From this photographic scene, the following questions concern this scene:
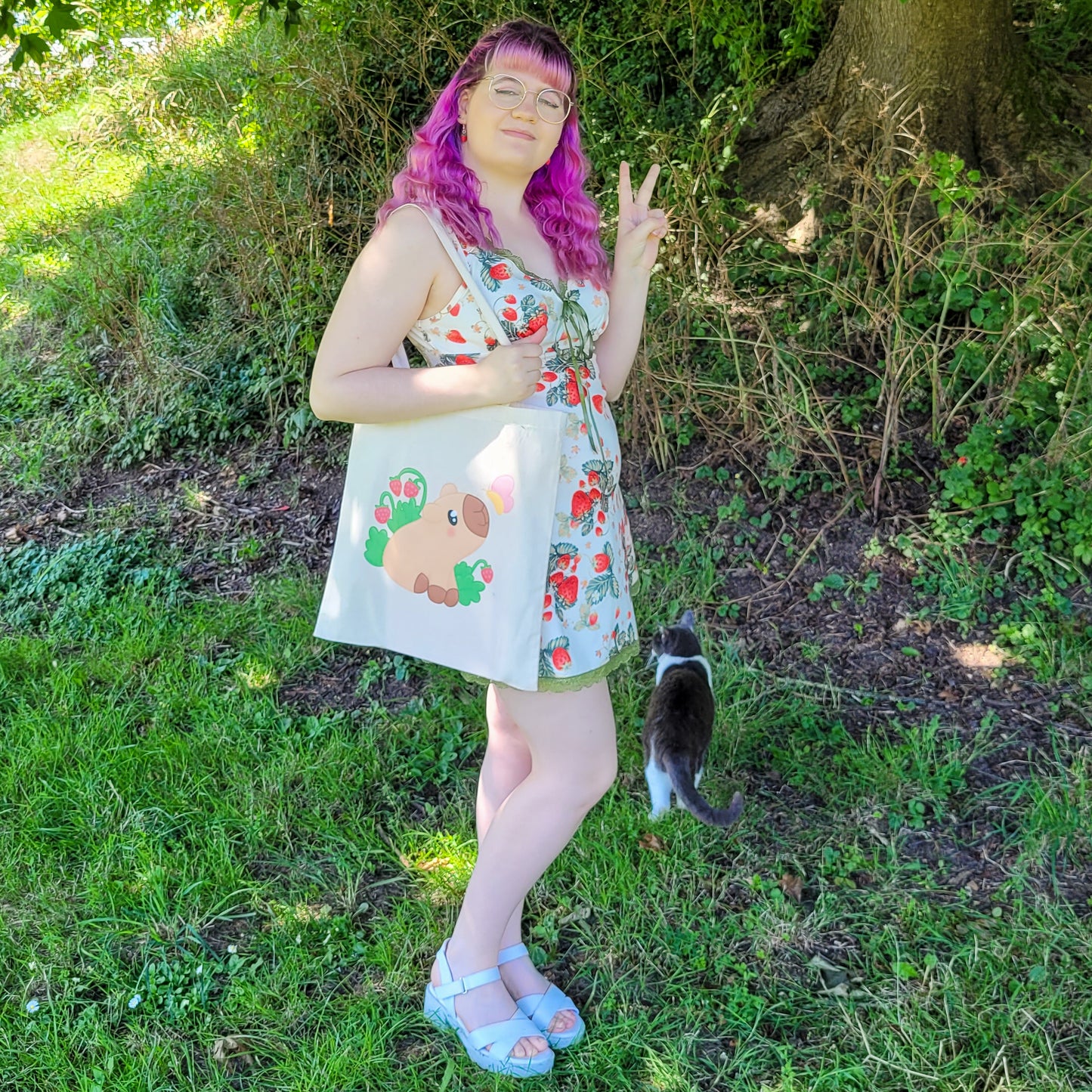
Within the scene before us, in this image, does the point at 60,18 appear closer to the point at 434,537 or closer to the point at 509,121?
the point at 509,121

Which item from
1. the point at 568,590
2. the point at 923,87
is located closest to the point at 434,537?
the point at 568,590

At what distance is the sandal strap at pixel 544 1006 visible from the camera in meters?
2.24

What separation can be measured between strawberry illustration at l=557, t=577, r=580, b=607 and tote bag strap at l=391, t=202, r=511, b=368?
47cm

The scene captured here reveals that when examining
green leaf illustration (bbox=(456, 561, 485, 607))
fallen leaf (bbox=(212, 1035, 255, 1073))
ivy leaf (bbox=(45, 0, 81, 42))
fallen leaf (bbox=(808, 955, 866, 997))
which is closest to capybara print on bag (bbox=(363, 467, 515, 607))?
green leaf illustration (bbox=(456, 561, 485, 607))

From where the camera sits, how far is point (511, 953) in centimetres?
229

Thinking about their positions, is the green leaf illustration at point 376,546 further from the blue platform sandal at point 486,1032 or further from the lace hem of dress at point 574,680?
the blue platform sandal at point 486,1032

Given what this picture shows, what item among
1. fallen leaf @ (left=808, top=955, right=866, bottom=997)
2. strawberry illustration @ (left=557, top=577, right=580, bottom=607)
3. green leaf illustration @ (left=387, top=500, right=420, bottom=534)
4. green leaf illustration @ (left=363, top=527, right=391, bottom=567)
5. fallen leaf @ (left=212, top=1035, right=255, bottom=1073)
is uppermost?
green leaf illustration @ (left=387, top=500, right=420, bottom=534)

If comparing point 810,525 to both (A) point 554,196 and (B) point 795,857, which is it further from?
(A) point 554,196

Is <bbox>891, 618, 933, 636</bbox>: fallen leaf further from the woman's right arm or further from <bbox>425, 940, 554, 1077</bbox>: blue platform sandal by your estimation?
the woman's right arm

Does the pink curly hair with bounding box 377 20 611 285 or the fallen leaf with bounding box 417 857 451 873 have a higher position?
the pink curly hair with bounding box 377 20 611 285

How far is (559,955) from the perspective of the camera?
2.47m

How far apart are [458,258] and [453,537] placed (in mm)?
503

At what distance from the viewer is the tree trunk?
3.90m

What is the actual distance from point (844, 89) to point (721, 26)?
59 centimetres
